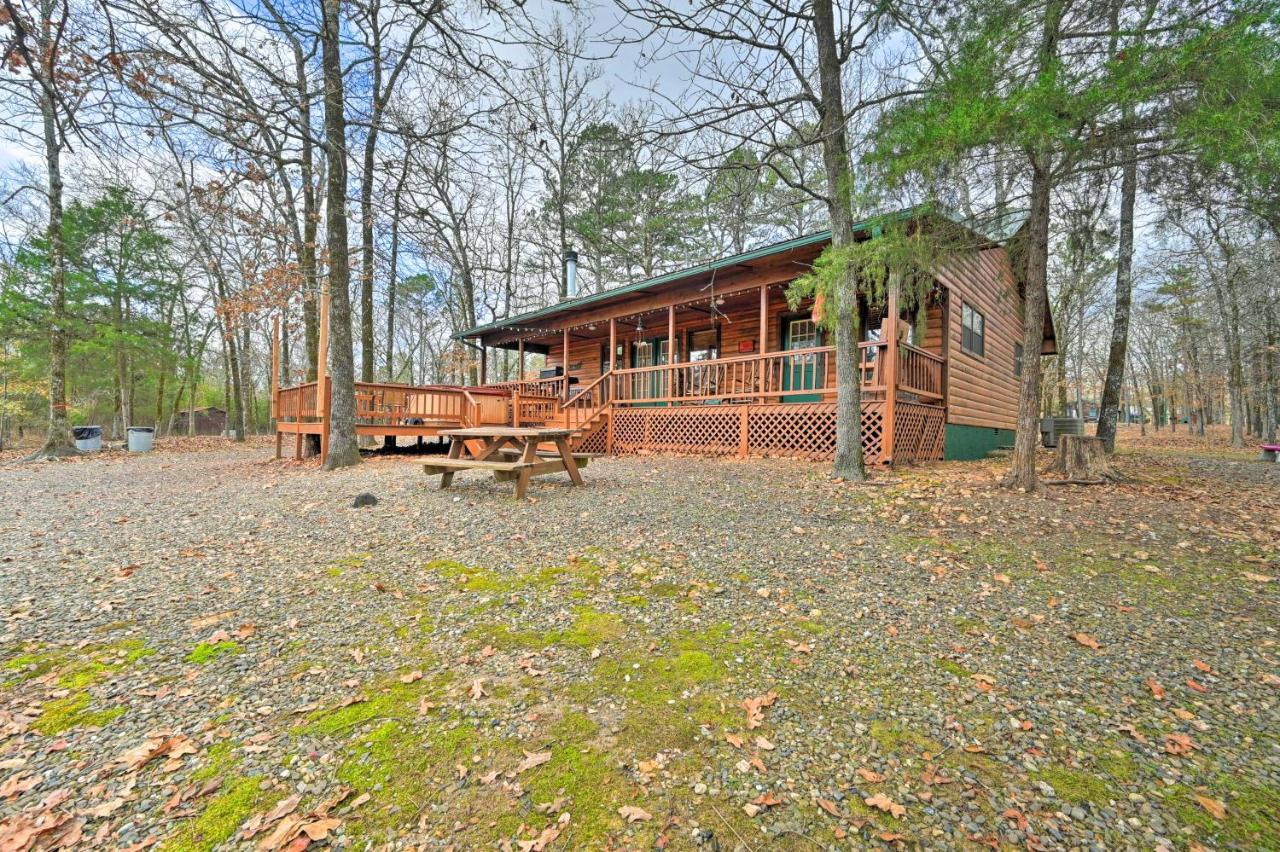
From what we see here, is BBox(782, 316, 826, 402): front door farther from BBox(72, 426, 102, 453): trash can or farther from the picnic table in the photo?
BBox(72, 426, 102, 453): trash can

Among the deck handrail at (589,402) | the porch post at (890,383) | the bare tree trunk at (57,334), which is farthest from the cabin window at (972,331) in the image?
the bare tree trunk at (57,334)

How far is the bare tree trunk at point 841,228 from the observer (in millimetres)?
6418

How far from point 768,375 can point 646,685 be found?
8098 mm

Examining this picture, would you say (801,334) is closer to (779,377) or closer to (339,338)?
(779,377)

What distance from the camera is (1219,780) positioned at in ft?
5.37

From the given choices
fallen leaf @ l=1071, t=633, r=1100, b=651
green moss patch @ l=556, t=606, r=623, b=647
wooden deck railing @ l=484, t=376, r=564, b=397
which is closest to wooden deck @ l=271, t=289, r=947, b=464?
wooden deck railing @ l=484, t=376, r=564, b=397

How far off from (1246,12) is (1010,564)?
429cm

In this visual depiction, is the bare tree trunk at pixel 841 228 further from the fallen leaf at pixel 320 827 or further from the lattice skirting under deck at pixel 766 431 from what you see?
the fallen leaf at pixel 320 827

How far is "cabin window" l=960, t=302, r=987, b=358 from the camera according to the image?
35.2 ft

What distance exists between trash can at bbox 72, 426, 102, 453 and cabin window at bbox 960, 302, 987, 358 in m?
21.1

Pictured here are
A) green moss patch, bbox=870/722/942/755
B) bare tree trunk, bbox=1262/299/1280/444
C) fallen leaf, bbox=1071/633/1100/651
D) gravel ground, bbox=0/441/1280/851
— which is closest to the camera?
gravel ground, bbox=0/441/1280/851

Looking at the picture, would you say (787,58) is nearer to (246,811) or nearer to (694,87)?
(694,87)

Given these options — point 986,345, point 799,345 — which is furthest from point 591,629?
point 986,345

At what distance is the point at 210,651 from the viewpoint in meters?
2.44
